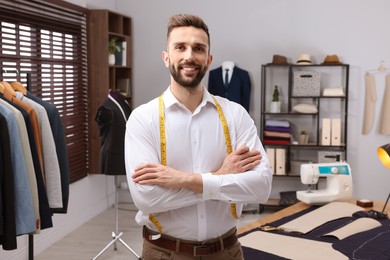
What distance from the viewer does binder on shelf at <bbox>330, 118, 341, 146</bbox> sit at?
18.6ft

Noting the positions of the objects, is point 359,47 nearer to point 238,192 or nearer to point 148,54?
point 148,54

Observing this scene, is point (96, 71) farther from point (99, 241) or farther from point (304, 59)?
point (304, 59)

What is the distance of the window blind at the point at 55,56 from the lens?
13.6 feet

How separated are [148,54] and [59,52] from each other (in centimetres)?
157

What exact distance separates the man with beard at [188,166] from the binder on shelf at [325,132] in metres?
4.04

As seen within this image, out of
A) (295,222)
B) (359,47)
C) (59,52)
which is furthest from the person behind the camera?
(359,47)

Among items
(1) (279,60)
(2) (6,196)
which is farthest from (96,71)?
(2) (6,196)

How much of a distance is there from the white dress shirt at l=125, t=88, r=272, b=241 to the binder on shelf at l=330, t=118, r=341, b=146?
13.3ft

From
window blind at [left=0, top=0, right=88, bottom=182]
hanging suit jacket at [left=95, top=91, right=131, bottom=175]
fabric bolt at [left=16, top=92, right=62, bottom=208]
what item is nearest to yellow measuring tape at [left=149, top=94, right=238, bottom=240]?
fabric bolt at [left=16, top=92, right=62, bottom=208]

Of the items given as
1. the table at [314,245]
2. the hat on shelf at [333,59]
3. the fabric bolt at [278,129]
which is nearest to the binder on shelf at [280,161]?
the fabric bolt at [278,129]

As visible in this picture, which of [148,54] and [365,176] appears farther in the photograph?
Answer: [148,54]

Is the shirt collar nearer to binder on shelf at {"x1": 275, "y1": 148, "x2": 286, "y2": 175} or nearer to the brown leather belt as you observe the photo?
the brown leather belt

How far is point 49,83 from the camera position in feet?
15.6

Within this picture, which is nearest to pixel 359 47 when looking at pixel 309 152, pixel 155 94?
pixel 309 152
